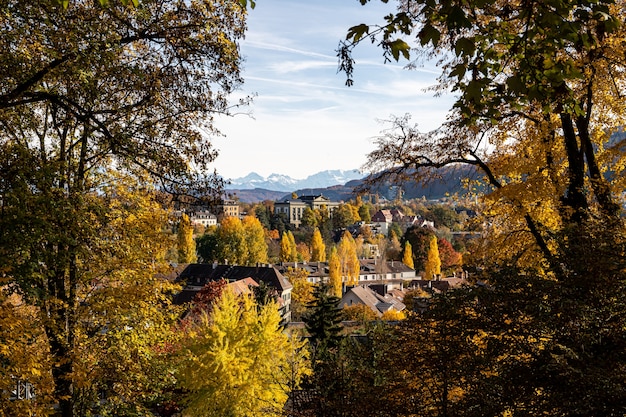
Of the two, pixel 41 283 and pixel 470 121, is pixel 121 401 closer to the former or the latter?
pixel 41 283

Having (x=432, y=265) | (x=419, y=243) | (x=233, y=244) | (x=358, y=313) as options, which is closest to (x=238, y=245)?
(x=233, y=244)

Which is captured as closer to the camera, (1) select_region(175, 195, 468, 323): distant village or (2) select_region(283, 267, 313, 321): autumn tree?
(1) select_region(175, 195, 468, 323): distant village

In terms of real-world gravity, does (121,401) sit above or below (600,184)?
below

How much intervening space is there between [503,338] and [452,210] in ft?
382

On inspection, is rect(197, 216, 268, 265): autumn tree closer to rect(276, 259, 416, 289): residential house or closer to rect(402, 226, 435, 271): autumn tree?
rect(276, 259, 416, 289): residential house

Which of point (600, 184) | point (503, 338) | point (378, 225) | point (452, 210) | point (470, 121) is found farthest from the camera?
point (378, 225)

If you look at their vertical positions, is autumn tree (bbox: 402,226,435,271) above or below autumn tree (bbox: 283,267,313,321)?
above

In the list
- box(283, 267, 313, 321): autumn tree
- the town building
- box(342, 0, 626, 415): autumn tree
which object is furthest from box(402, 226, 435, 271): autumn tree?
box(342, 0, 626, 415): autumn tree

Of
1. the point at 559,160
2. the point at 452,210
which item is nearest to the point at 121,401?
the point at 559,160

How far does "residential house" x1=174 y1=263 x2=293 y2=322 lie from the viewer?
4950cm

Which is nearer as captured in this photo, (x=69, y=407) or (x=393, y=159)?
(x=69, y=407)

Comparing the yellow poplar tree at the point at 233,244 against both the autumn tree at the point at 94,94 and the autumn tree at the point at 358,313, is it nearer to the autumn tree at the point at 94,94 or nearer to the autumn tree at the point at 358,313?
the autumn tree at the point at 358,313

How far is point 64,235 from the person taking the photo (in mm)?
7199

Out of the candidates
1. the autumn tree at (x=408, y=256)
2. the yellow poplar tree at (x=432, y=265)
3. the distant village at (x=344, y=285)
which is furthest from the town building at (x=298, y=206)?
the yellow poplar tree at (x=432, y=265)
